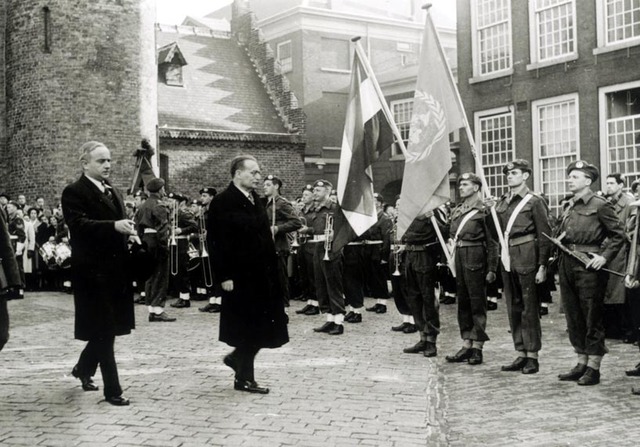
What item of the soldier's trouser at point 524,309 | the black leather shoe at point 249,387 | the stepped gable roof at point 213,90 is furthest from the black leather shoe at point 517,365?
the stepped gable roof at point 213,90

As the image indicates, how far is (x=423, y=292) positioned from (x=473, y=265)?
0.93 m

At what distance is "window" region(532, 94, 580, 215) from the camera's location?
2103 cm

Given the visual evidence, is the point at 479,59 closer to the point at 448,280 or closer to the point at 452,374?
the point at 448,280

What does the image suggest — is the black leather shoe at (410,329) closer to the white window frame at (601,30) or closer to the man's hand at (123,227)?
the man's hand at (123,227)

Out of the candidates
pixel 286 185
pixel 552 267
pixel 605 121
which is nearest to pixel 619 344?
pixel 552 267

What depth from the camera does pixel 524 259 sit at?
8.59 meters

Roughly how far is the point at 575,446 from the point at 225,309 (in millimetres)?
3230

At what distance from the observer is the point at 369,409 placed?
6.91 metres

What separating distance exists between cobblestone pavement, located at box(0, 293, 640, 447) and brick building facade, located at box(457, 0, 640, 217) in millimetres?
10797

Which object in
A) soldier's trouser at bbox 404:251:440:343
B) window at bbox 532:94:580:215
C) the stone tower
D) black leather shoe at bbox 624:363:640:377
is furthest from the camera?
the stone tower

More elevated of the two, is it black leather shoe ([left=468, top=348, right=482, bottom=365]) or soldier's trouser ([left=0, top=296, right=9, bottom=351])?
soldier's trouser ([left=0, top=296, right=9, bottom=351])

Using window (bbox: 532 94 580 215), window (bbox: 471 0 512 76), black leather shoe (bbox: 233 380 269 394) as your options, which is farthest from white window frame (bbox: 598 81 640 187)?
black leather shoe (bbox: 233 380 269 394)

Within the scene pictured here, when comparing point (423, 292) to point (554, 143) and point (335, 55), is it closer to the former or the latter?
point (554, 143)

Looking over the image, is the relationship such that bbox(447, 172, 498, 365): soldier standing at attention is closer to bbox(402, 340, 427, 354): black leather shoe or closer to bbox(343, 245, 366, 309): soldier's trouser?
bbox(402, 340, 427, 354): black leather shoe
